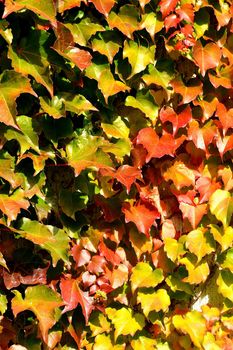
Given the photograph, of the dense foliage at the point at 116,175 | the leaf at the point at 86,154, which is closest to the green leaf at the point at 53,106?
the dense foliage at the point at 116,175

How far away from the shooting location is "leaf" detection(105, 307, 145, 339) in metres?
2.53

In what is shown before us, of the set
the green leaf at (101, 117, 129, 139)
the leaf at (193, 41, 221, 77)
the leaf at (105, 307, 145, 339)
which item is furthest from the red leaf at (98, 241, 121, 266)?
the leaf at (193, 41, 221, 77)

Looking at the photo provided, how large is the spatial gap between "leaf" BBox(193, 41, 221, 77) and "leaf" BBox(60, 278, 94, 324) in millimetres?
1015

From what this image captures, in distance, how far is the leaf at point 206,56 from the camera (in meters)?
2.42

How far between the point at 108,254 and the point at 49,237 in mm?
355

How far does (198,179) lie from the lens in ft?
8.51

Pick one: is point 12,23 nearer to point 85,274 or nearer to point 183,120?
point 183,120

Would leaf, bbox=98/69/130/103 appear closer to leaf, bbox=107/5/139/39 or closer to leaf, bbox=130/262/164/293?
leaf, bbox=107/5/139/39

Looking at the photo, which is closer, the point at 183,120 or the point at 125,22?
the point at 125,22

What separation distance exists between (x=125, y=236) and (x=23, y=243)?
0.48 metres

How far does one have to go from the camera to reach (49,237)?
7.23 feet

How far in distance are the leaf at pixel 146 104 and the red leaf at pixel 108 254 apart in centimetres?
58

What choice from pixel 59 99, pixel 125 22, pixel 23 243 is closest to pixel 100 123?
pixel 59 99

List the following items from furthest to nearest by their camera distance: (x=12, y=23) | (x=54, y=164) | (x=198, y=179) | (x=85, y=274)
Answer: (x=198, y=179) → (x=85, y=274) → (x=54, y=164) → (x=12, y=23)
